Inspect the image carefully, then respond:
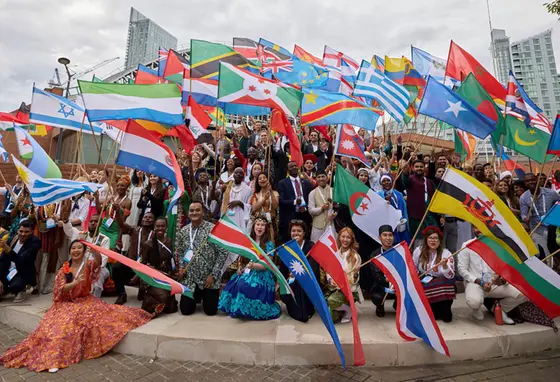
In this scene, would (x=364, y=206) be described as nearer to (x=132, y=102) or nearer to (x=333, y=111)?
(x=333, y=111)

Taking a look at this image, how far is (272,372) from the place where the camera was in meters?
4.11

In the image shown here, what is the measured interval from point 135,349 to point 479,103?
24.7ft

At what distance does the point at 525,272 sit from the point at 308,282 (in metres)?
2.83

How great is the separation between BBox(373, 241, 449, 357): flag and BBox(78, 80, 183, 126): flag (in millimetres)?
4356

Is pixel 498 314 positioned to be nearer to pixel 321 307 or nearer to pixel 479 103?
pixel 321 307

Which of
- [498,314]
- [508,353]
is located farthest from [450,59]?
[508,353]

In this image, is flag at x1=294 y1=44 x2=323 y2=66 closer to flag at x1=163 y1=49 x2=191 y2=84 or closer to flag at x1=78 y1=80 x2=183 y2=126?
flag at x1=163 y1=49 x2=191 y2=84

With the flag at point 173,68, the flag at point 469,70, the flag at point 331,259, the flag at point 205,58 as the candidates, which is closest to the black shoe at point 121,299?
the flag at point 331,259

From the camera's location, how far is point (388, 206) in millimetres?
6102

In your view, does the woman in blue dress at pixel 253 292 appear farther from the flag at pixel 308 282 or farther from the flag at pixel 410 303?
the flag at pixel 410 303

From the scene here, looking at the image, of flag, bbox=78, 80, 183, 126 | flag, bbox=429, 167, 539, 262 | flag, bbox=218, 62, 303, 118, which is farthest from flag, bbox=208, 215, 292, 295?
flag, bbox=218, 62, 303, 118

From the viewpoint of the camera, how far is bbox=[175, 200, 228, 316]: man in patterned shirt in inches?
214

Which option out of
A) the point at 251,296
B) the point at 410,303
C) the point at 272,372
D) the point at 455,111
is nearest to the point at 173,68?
the point at 455,111

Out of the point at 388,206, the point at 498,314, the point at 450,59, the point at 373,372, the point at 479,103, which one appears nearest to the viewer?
the point at 373,372
